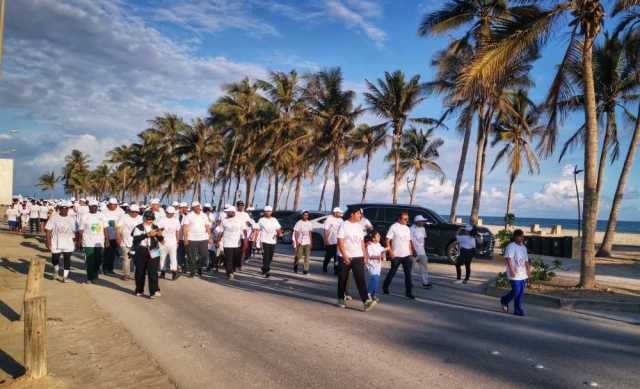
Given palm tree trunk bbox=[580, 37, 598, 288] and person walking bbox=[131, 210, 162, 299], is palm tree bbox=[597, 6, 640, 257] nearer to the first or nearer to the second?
palm tree trunk bbox=[580, 37, 598, 288]

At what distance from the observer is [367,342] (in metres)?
6.88

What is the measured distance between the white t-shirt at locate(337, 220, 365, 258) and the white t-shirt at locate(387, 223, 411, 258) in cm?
173

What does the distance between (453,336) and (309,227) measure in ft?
24.7

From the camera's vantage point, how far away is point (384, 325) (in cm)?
800

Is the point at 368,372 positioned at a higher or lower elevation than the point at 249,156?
lower

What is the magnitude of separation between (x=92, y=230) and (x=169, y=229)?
173 cm

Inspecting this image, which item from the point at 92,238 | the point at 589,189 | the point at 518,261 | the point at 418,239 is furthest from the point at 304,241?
the point at 589,189

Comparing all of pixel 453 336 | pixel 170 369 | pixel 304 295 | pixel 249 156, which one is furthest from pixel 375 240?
pixel 249 156

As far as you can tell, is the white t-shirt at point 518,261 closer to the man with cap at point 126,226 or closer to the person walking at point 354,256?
the person walking at point 354,256

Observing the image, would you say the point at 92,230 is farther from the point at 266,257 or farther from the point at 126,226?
the point at 266,257

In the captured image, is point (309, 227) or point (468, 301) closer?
point (468, 301)

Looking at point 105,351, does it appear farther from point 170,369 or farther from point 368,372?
point 368,372

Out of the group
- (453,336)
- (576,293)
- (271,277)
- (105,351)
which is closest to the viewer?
(105,351)

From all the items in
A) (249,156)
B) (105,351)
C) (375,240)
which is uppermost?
(249,156)
